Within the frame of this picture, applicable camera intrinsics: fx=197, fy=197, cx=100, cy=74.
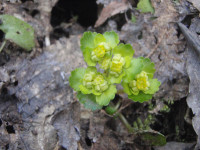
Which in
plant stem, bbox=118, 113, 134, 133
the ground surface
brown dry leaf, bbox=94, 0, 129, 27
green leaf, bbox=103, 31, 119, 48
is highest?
brown dry leaf, bbox=94, 0, 129, 27

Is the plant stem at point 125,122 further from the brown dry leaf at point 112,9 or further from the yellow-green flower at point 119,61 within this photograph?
the brown dry leaf at point 112,9

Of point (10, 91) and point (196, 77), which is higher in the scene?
point (196, 77)

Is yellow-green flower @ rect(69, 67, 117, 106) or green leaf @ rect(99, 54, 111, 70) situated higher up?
green leaf @ rect(99, 54, 111, 70)

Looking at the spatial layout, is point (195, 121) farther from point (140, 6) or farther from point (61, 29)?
point (61, 29)

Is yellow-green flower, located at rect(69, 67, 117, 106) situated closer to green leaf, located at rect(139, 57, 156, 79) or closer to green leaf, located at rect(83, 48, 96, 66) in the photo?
green leaf, located at rect(83, 48, 96, 66)

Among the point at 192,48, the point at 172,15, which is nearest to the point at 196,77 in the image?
the point at 192,48

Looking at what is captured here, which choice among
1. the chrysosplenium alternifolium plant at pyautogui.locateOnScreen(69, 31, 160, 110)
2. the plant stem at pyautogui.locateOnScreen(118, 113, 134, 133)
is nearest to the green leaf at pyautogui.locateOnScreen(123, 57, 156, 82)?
the chrysosplenium alternifolium plant at pyautogui.locateOnScreen(69, 31, 160, 110)
